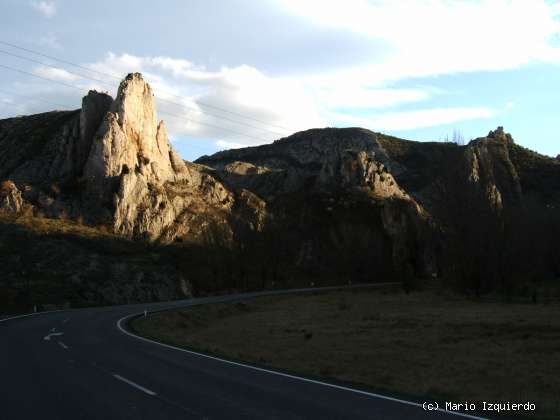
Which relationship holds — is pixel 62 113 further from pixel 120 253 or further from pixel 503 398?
pixel 503 398

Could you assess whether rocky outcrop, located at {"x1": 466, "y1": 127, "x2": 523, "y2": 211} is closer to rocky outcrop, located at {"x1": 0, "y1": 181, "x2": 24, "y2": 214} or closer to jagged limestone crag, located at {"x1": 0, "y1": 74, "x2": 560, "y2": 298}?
jagged limestone crag, located at {"x1": 0, "y1": 74, "x2": 560, "y2": 298}

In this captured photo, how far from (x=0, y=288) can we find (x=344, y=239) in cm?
7560

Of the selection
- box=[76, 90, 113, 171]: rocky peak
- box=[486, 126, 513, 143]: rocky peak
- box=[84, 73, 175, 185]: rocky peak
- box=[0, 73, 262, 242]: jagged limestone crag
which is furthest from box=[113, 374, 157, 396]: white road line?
box=[486, 126, 513, 143]: rocky peak

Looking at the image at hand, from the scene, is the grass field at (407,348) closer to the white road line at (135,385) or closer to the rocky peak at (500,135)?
the white road line at (135,385)

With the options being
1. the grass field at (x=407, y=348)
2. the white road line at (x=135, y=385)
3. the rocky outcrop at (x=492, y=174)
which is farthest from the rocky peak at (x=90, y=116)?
the white road line at (x=135, y=385)

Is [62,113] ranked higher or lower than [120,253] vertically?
higher

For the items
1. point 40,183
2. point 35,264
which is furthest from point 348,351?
point 40,183

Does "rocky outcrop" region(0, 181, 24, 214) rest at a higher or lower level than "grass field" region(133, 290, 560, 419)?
higher

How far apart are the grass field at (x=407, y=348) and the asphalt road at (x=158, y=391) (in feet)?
6.86

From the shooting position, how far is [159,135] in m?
110

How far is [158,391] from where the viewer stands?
37.4 feet

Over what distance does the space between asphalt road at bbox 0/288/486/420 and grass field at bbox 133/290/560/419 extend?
2.09m

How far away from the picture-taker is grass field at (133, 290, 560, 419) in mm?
13984

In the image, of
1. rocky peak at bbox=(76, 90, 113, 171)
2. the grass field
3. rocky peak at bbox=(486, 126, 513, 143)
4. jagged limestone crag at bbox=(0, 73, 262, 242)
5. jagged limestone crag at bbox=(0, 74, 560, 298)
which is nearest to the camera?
the grass field
